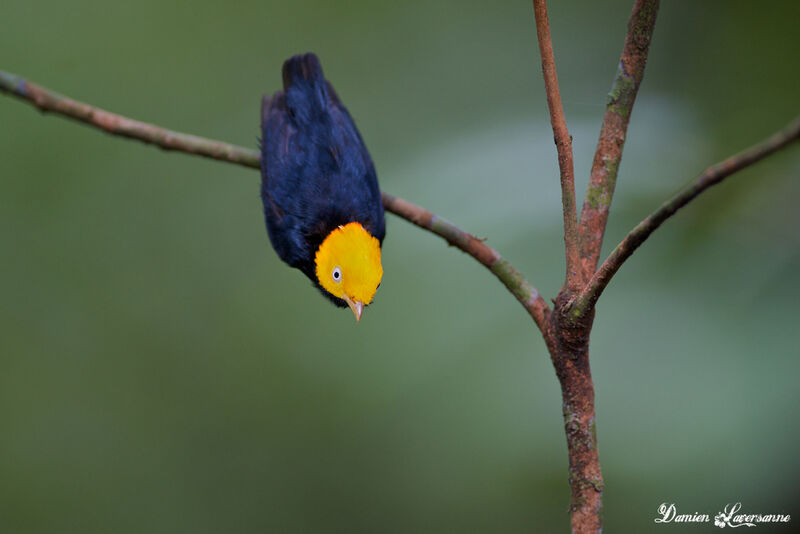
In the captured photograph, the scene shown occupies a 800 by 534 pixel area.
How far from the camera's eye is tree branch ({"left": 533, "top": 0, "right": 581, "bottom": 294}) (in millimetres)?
1416

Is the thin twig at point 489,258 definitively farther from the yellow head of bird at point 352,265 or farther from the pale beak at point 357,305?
the pale beak at point 357,305

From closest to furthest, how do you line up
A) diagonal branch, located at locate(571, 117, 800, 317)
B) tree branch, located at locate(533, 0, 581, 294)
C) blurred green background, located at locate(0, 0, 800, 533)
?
diagonal branch, located at locate(571, 117, 800, 317) < tree branch, located at locate(533, 0, 581, 294) < blurred green background, located at locate(0, 0, 800, 533)

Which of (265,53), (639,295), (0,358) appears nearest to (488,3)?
(265,53)

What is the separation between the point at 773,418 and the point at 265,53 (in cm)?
301

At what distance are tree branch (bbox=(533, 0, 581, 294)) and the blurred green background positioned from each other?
1533mm

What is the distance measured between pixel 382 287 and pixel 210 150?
1.40 metres

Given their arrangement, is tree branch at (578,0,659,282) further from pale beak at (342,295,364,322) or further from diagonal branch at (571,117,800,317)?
pale beak at (342,295,364,322)

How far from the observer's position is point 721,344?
2748mm
